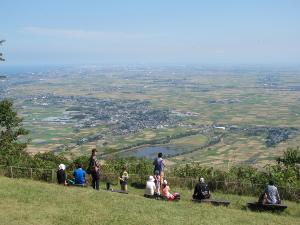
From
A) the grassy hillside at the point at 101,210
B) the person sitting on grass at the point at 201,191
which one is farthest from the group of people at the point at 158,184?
the grassy hillside at the point at 101,210

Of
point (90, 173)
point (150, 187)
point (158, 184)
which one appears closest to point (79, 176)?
point (90, 173)

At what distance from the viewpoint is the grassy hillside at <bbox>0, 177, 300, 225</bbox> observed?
1461cm

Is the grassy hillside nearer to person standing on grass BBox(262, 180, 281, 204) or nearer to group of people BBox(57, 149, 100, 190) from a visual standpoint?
person standing on grass BBox(262, 180, 281, 204)

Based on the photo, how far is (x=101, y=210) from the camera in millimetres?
15812

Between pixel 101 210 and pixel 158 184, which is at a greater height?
pixel 101 210

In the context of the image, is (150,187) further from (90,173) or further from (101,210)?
(101,210)

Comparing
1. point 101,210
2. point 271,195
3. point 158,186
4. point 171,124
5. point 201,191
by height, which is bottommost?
point 171,124

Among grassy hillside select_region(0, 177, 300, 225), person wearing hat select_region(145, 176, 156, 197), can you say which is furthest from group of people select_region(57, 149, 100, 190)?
person wearing hat select_region(145, 176, 156, 197)

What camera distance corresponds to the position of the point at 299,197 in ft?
70.0

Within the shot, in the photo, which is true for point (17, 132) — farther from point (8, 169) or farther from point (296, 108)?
point (296, 108)

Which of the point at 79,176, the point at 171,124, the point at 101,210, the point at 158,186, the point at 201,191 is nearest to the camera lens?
the point at 101,210

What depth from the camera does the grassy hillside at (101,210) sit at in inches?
575

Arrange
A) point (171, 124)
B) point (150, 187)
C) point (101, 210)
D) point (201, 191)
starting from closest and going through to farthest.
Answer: point (101, 210)
point (201, 191)
point (150, 187)
point (171, 124)

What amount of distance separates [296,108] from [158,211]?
157 meters
